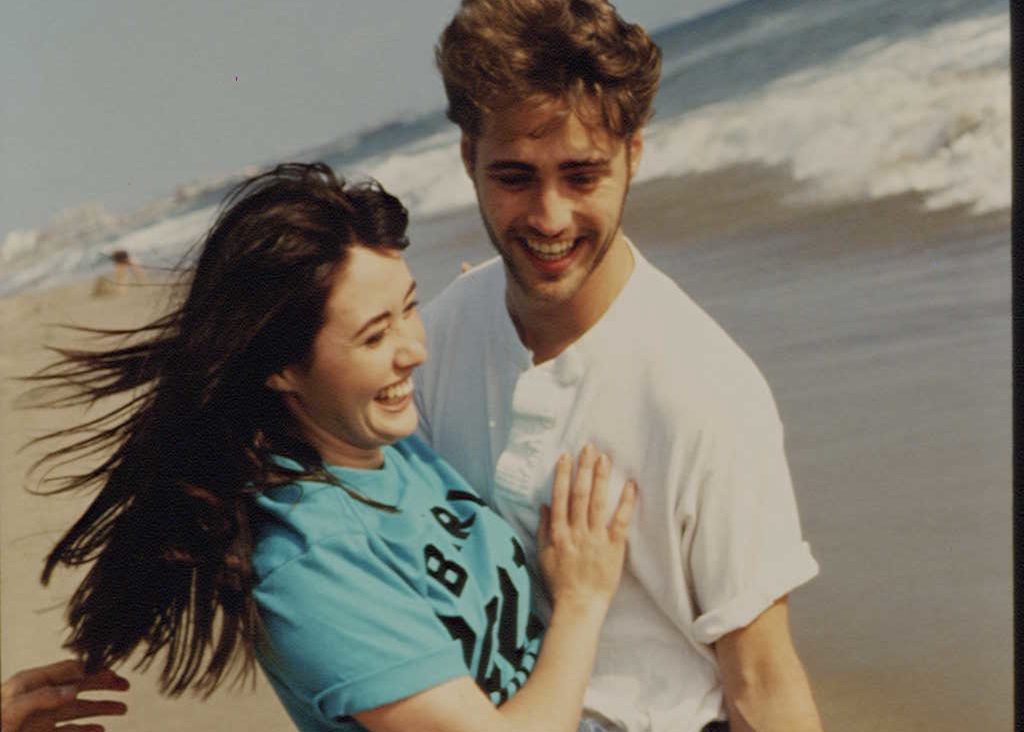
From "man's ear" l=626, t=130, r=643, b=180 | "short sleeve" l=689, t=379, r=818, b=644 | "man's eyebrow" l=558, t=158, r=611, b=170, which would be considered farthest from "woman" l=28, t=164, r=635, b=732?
"man's ear" l=626, t=130, r=643, b=180

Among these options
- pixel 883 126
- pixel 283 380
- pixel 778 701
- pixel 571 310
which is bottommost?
pixel 883 126

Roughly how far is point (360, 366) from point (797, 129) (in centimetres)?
628

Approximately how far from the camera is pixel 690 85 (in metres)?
9.95

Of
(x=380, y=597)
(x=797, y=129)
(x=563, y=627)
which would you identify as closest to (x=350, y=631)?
(x=380, y=597)

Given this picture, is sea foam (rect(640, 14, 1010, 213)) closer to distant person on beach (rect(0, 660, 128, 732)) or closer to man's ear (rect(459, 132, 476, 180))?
man's ear (rect(459, 132, 476, 180))

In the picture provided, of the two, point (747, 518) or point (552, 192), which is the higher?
point (552, 192)

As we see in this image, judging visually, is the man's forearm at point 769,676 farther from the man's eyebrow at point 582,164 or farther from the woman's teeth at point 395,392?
the man's eyebrow at point 582,164

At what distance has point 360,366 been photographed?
213 centimetres

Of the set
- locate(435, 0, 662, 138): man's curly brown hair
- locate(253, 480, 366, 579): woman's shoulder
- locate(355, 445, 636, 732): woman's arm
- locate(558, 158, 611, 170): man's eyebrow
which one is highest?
locate(435, 0, 662, 138): man's curly brown hair

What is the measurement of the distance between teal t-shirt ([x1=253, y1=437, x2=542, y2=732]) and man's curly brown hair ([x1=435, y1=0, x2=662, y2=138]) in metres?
0.61

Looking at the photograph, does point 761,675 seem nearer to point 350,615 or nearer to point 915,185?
point 350,615

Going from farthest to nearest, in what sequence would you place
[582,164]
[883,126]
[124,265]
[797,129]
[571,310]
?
[124,265], [797,129], [883,126], [571,310], [582,164]

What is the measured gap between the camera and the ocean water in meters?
6.58

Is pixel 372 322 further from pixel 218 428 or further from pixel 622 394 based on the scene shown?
pixel 622 394
